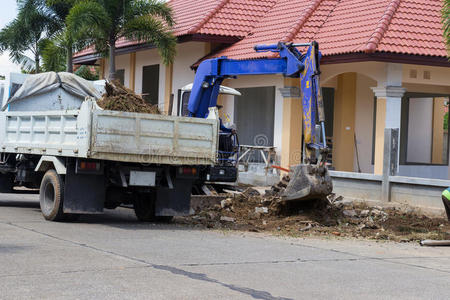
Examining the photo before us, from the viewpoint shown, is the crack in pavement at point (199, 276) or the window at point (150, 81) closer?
the crack in pavement at point (199, 276)

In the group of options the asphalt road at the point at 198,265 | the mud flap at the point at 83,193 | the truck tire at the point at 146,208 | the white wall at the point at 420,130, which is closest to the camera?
Result: the asphalt road at the point at 198,265

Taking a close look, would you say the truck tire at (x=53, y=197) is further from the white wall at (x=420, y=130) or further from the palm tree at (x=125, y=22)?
the white wall at (x=420, y=130)

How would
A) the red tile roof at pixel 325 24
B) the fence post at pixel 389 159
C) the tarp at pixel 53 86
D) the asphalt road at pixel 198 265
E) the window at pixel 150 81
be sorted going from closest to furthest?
1. the asphalt road at pixel 198 265
2. the tarp at pixel 53 86
3. the fence post at pixel 389 159
4. the red tile roof at pixel 325 24
5. the window at pixel 150 81

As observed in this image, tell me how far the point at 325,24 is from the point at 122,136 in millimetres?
12337

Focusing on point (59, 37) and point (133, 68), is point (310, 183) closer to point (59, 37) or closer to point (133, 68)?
point (59, 37)

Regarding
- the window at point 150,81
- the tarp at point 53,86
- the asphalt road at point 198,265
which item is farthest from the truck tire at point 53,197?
the window at point 150,81

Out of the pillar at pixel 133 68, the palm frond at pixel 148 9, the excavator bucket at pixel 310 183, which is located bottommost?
the excavator bucket at pixel 310 183

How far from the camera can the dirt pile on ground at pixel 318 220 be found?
1319 cm

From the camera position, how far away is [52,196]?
13.3 metres

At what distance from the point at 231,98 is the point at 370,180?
8.28m

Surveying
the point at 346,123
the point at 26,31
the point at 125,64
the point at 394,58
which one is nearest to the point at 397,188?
the point at 394,58

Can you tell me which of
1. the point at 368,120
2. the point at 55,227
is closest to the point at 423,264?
the point at 55,227

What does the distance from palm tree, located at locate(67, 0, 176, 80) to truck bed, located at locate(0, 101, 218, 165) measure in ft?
36.8

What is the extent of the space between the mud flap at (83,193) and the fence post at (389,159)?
7.97 m
